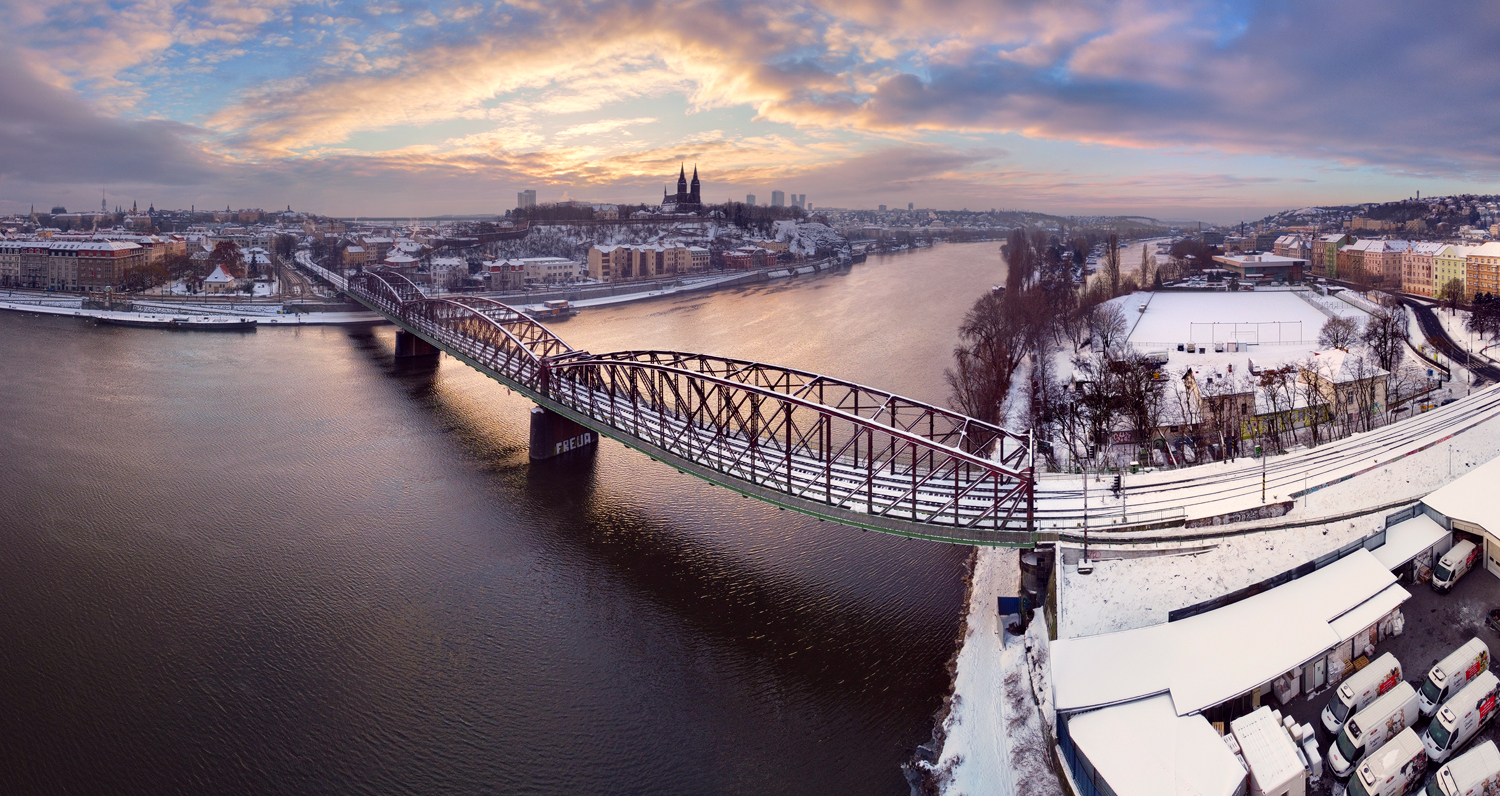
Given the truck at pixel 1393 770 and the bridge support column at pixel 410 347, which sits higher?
the bridge support column at pixel 410 347

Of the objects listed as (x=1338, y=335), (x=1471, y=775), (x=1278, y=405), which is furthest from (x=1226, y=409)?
(x=1471, y=775)

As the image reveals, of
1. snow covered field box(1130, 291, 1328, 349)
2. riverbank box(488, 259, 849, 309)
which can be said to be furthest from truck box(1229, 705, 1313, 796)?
riverbank box(488, 259, 849, 309)

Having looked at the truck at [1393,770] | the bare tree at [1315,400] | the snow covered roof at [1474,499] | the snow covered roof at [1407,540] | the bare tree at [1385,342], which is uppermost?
the bare tree at [1385,342]

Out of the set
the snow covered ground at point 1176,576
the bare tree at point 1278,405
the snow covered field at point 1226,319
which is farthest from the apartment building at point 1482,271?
the snow covered ground at point 1176,576

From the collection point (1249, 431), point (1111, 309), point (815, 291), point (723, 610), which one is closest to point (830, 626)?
point (723, 610)

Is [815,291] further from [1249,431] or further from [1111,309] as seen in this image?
[1249,431]

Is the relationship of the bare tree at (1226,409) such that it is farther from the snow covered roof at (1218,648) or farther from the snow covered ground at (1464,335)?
the snow covered ground at (1464,335)
